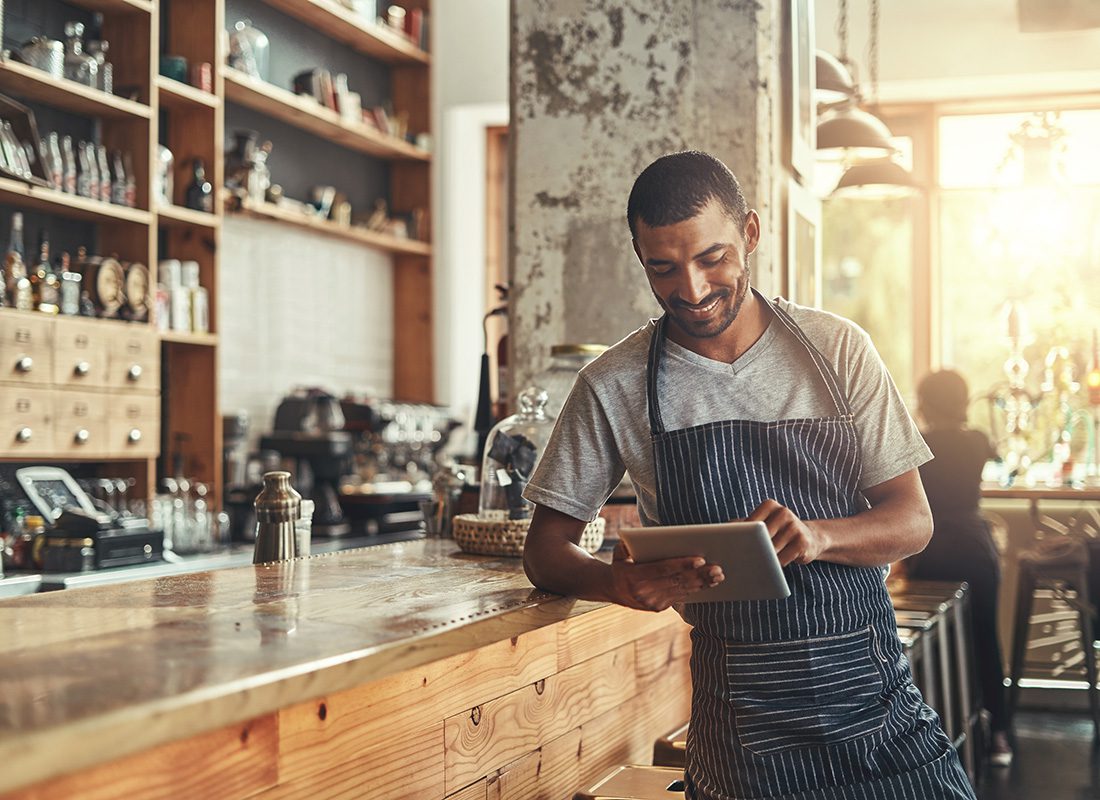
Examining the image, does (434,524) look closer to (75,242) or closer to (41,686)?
(41,686)

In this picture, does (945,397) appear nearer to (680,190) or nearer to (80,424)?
(80,424)

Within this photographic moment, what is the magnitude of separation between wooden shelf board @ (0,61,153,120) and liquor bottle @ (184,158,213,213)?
44 cm

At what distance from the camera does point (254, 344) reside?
6227 millimetres

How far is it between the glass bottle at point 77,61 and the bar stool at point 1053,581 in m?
4.23

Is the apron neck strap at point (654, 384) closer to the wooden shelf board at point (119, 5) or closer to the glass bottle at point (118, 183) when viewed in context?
the glass bottle at point (118, 183)

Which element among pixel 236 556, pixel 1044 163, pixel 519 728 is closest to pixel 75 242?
pixel 236 556

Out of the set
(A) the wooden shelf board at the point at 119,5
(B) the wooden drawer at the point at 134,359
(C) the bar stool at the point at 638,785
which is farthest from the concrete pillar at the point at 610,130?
(A) the wooden shelf board at the point at 119,5

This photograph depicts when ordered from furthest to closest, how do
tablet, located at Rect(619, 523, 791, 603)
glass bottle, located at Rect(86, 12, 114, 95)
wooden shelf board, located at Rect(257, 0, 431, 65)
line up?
wooden shelf board, located at Rect(257, 0, 431, 65) → glass bottle, located at Rect(86, 12, 114, 95) → tablet, located at Rect(619, 523, 791, 603)

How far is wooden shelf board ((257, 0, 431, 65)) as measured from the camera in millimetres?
6332

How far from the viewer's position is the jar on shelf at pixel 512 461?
2.74 m

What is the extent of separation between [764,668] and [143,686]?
0.80 meters

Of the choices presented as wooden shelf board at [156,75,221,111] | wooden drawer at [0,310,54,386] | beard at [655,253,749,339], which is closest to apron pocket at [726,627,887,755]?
beard at [655,253,749,339]

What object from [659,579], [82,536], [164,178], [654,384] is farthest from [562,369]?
[164,178]

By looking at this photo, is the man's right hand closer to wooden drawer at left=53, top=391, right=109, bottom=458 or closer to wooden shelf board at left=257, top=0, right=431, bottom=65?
wooden drawer at left=53, top=391, right=109, bottom=458
